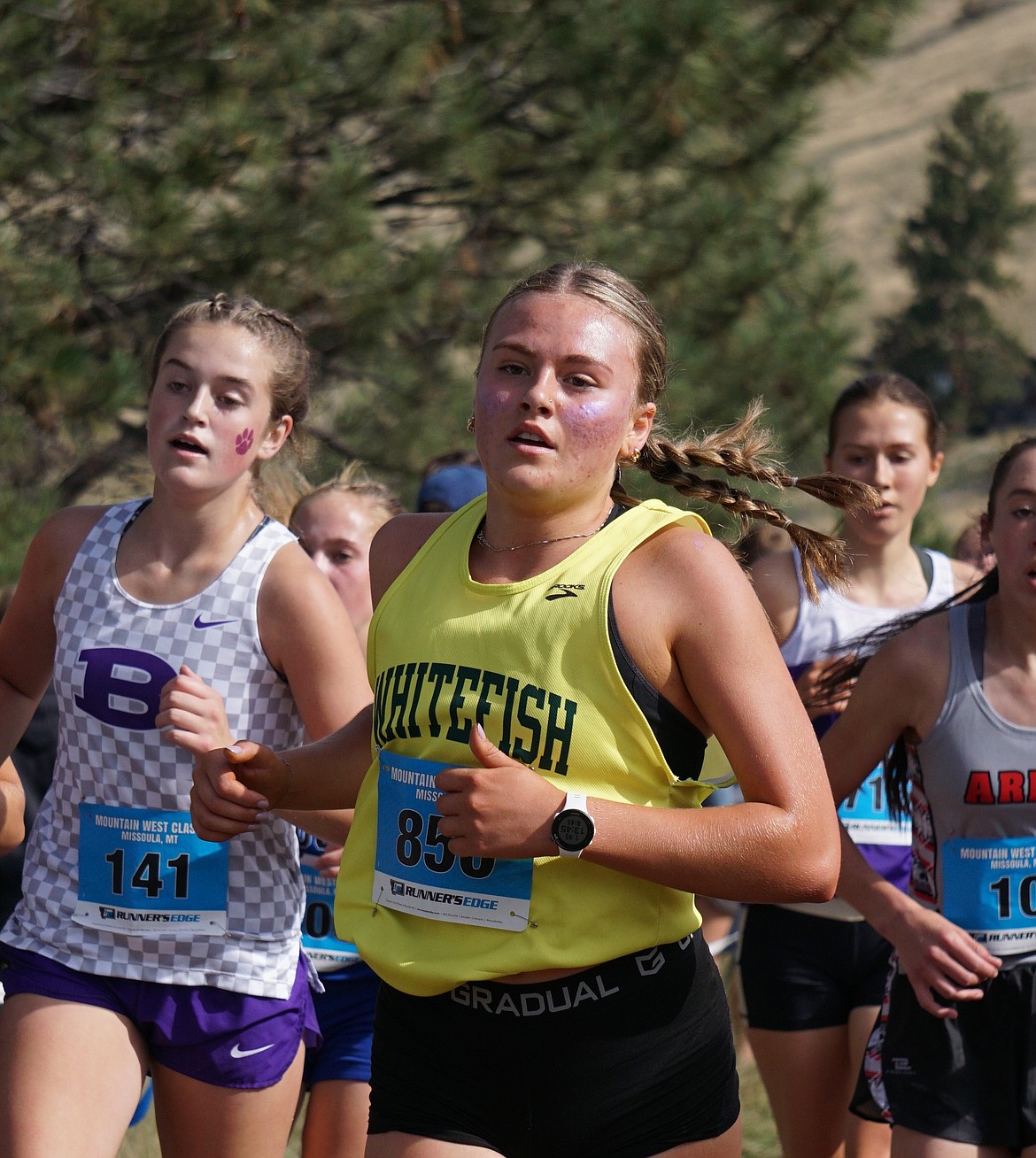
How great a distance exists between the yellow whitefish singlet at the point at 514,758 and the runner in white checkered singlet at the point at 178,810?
53 cm

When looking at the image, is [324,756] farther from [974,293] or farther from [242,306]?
[974,293]

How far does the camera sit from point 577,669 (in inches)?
83.0

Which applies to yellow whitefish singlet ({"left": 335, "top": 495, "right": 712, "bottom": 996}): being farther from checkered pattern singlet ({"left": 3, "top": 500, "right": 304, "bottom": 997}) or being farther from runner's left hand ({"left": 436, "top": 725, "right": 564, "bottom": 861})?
checkered pattern singlet ({"left": 3, "top": 500, "right": 304, "bottom": 997})

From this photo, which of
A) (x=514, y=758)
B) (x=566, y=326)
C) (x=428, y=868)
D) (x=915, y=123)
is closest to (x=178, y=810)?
(x=428, y=868)

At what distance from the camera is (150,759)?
275 centimetres

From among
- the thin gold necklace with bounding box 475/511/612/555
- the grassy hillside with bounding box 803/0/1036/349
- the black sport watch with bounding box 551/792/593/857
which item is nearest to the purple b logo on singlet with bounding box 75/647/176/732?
the thin gold necklace with bounding box 475/511/612/555

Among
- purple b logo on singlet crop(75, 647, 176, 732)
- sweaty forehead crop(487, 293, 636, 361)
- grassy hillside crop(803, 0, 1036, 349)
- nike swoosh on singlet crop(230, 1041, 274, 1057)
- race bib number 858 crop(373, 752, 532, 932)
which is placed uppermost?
grassy hillside crop(803, 0, 1036, 349)

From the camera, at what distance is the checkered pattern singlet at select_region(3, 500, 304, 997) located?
2.74 meters

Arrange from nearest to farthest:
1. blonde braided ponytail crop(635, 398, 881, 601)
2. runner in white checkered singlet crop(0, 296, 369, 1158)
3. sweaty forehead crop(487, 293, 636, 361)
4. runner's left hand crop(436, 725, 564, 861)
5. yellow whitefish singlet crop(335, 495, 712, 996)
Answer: runner's left hand crop(436, 725, 564, 861) → yellow whitefish singlet crop(335, 495, 712, 996) → sweaty forehead crop(487, 293, 636, 361) → blonde braided ponytail crop(635, 398, 881, 601) → runner in white checkered singlet crop(0, 296, 369, 1158)

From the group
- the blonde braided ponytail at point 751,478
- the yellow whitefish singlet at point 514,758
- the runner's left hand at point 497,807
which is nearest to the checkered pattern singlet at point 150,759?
the yellow whitefish singlet at point 514,758

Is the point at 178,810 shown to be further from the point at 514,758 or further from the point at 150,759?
the point at 514,758

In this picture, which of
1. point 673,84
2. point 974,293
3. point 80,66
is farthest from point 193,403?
point 974,293

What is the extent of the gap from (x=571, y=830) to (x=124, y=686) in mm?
1110

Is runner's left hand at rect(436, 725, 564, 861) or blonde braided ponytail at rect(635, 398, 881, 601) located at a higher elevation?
blonde braided ponytail at rect(635, 398, 881, 601)
